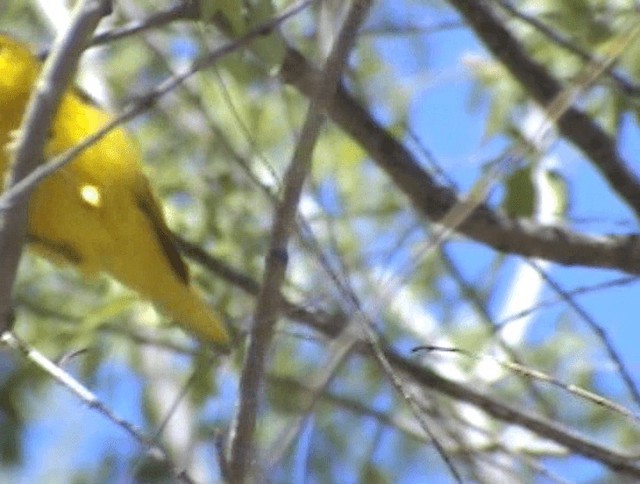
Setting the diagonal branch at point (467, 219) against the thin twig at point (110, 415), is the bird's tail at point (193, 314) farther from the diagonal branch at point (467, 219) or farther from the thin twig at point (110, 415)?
the thin twig at point (110, 415)

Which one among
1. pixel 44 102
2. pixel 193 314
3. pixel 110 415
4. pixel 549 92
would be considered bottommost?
pixel 110 415

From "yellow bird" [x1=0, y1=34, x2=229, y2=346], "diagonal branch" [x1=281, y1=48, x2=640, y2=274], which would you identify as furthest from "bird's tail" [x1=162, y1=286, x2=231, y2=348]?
"diagonal branch" [x1=281, y1=48, x2=640, y2=274]

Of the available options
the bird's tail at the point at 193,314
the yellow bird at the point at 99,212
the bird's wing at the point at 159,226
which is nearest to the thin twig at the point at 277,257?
the yellow bird at the point at 99,212

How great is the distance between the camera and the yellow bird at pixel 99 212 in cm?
256

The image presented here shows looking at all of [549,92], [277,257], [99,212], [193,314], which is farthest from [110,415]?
[549,92]

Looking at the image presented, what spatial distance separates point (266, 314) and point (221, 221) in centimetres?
176

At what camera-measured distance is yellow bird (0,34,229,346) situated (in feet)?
8.41

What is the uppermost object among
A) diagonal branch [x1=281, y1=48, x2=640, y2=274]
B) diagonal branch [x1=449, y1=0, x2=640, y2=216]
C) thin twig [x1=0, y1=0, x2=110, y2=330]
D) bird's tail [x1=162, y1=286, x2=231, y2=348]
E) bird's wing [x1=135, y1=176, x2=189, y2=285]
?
diagonal branch [x1=449, y1=0, x2=640, y2=216]

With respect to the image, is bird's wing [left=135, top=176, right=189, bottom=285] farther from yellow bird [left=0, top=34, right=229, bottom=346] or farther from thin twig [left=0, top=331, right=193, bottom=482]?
thin twig [left=0, top=331, right=193, bottom=482]

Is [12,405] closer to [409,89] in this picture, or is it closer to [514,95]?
[409,89]

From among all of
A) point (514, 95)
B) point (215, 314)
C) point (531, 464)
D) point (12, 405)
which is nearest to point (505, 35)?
point (514, 95)

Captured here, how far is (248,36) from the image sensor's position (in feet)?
6.38

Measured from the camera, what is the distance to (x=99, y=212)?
2.71 m

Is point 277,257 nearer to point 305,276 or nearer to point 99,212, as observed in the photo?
point 99,212
